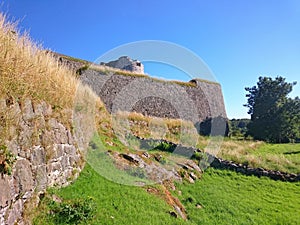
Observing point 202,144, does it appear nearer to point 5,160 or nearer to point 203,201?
point 203,201

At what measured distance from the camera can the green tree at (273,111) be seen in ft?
106

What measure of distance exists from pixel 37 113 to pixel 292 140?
3268 cm

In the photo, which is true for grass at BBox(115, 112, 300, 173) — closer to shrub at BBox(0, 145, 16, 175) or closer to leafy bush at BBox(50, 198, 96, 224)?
leafy bush at BBox(50, 198, 96, 224)

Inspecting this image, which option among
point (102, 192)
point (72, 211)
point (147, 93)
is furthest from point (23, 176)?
point (147, 93)

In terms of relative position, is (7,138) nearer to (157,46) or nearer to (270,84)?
(157,46)

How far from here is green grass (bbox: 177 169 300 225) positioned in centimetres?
748

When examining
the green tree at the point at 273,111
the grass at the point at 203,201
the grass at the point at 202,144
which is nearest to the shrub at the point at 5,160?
the grass at the point at 203,201

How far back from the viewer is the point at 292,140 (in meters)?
31.9

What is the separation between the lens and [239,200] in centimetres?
879

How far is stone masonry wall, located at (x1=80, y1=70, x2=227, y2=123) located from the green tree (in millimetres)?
6690

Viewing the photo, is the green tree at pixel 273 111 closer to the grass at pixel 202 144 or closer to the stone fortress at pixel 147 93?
the stone fortress at pixel 147 93

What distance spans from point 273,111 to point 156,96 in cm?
1764

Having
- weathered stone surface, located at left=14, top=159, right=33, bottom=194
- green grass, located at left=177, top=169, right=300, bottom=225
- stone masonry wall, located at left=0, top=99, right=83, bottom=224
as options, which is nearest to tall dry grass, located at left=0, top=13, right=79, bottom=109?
stone masonry wall, located at left=0, top=99, right=83, bottom=224

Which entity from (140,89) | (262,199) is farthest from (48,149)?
(140,89)
